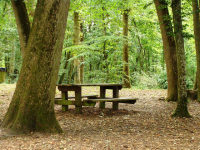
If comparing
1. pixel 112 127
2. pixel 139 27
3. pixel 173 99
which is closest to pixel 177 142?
pixel 112 127

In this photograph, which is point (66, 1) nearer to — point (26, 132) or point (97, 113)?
point (26, 132)

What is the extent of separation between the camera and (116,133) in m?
5.08

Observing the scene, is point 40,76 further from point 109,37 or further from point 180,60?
point 109,37

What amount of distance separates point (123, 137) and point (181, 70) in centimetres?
293

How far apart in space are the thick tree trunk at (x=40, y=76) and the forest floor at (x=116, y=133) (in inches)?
10.7

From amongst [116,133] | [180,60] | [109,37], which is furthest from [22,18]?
[109,37]

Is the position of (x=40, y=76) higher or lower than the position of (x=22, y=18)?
lower

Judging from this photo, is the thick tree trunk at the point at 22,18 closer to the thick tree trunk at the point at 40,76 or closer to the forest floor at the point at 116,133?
the thick tree trunk at the point at 40,76

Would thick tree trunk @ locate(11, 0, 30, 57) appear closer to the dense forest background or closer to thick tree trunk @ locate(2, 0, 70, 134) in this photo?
thick tree trunk @ locate(2, 0, 70, 134)

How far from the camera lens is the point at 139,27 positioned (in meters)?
21.3

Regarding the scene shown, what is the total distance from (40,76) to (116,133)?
7.28ft

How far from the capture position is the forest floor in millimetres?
4004

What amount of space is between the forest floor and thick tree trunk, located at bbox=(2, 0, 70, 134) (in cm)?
27

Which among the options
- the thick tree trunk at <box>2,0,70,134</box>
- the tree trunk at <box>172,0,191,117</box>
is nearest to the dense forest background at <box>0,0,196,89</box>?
the tree trunk at <box>172,0,191,117</box>
